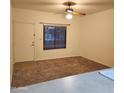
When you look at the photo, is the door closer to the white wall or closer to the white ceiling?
the white wall

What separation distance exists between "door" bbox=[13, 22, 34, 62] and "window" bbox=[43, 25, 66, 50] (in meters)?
0.71

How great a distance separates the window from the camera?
574 cm

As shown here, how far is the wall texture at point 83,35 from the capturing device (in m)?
4.80

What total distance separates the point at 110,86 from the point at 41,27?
4777 mm

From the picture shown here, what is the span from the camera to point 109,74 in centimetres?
144

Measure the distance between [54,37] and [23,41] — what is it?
Result: 1.62 m

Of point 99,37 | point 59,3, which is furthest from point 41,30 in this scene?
point 99,37

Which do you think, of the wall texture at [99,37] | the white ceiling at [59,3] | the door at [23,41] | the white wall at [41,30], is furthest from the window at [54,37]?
the white ceiling at [59,3]

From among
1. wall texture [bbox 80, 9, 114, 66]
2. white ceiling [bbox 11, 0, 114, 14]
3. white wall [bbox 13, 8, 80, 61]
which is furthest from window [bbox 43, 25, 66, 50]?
white ceiling [bbox 11, 0, 114, 14]

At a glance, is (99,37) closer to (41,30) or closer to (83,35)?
(83,35)

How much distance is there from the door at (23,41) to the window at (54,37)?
0.71 meters

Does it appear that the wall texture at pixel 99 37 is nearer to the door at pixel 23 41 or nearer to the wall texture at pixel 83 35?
the wall texture at pixel 83 35

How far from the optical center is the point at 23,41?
5.16 metres

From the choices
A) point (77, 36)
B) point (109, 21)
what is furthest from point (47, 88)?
point (77, 36)
